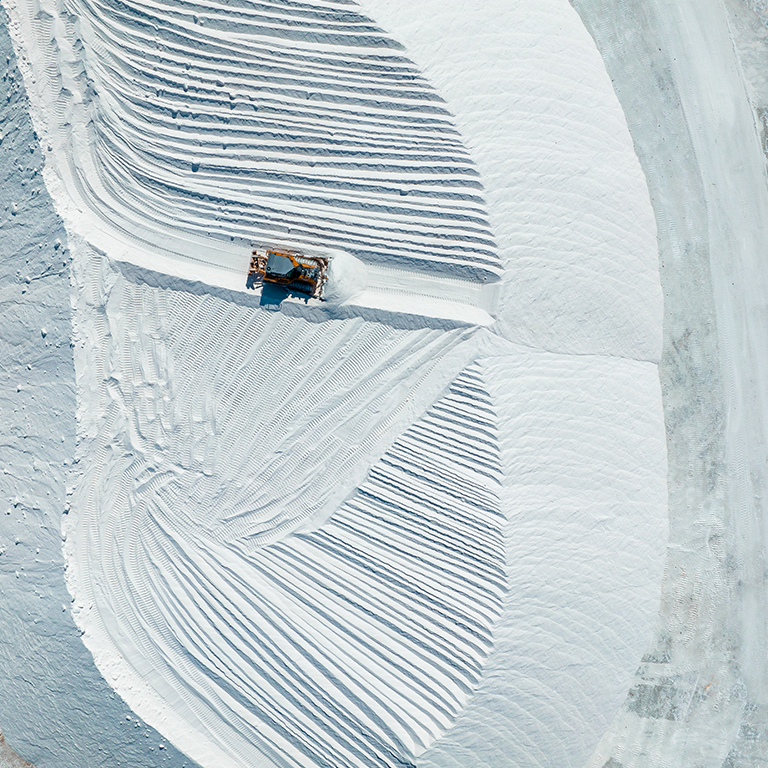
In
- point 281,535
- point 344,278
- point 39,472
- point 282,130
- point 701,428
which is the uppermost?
point 282,130

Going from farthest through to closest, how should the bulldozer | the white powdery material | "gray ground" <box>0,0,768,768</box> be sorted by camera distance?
"gray ground" <box>0,0,768,768</box> → the white powdery material → the bulldozer

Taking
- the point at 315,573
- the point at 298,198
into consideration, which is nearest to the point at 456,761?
the point at 315,573

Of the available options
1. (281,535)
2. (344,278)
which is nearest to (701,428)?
(344,278)

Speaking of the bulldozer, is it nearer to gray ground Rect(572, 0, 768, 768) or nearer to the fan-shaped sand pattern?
the fan-shaped sand pattern

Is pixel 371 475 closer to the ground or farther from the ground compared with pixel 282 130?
closer to the ground

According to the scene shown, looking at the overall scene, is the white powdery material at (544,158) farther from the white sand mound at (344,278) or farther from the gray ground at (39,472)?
the gray ground at (39,472)

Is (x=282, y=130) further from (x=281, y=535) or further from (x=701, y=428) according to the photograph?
(x=701, y=428)

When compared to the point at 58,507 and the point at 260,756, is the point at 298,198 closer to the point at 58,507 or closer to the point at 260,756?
the point at 58,507

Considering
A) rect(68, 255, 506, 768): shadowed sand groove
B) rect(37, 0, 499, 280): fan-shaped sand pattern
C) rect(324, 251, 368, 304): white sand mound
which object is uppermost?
rect(37, 0, 499, 280): fan-shaped sand pattern

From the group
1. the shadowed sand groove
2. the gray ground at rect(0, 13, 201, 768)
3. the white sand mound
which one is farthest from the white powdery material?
the gray ground at rect(0, 13, 201, 768)
